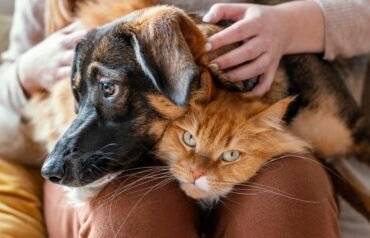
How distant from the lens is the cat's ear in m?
0.92

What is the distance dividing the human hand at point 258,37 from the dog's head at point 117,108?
0.09 meters

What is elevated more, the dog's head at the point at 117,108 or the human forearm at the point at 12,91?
the dog's head at the point at 117,108

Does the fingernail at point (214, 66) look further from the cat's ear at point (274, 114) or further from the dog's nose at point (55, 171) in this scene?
the dog's nose at point (55, 171)

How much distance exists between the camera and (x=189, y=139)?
91 cm

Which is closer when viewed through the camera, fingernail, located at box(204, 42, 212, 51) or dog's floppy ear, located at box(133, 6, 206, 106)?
dog's floppy ear, located at box(133, 6, 206, 106)

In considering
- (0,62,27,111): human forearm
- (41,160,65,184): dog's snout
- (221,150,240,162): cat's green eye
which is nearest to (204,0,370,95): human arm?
(221,150,240,162): cat's green eye

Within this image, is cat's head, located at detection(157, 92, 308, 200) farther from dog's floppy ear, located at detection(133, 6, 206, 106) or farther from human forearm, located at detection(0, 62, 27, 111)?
human forearm, located at detection(0, 62, 27, 111)

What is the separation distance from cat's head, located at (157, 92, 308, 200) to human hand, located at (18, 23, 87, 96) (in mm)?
353

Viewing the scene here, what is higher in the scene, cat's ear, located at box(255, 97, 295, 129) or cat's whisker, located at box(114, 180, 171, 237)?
cat's ear, located at box(255, 97, 295, 129)

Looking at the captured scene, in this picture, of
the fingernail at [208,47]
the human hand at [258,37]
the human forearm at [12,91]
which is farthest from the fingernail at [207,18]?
the human forearm at [12,91]

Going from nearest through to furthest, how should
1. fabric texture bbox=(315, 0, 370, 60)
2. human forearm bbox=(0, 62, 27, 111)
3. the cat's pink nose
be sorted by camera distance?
the cat's pink nose → fabric texture bbox=(315, 0, 370, 60) → human forearm bbox=(0, 62, 27, 111)

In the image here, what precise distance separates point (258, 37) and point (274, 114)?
0.54ft

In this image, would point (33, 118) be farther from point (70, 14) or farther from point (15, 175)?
point (70, 14)

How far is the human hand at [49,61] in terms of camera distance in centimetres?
116
